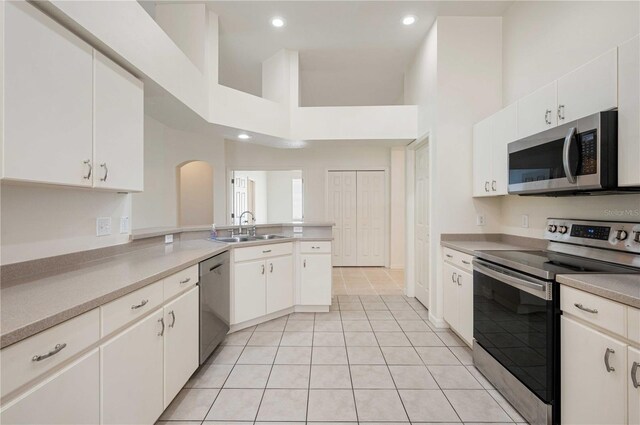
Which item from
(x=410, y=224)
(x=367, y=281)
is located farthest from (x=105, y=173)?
(x=367, y=281)

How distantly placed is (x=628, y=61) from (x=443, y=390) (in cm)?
215

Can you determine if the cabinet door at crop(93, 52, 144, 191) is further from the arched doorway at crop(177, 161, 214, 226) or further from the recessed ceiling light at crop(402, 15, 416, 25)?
the arched doorway at crop(177, 161, 214, 226)

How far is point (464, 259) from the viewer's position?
2445 mm

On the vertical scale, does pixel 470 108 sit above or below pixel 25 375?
above

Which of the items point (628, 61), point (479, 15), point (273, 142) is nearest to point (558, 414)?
point (628, 61)

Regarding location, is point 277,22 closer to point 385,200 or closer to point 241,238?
point 241,238

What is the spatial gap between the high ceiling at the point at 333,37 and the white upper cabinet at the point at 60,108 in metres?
1.96

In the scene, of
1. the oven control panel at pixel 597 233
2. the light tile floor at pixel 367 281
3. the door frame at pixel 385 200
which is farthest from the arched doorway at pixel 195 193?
the oven control panel at pixel 597 233

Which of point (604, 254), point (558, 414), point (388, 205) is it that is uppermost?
point (388, 205)

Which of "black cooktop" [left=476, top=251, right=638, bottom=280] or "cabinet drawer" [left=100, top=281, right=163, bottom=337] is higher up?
"black cooktop" [left=476, top=251, right=638, bottom=280]

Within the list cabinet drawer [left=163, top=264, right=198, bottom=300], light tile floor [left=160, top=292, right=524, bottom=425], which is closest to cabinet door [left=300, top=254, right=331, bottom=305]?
light tile floor [left=160, top=292, right=524, bottom=425]

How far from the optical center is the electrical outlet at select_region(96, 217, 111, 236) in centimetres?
184

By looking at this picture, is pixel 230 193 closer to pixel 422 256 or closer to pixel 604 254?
pixel 422 256

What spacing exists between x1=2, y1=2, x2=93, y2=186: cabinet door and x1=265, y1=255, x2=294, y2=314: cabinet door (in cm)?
196
